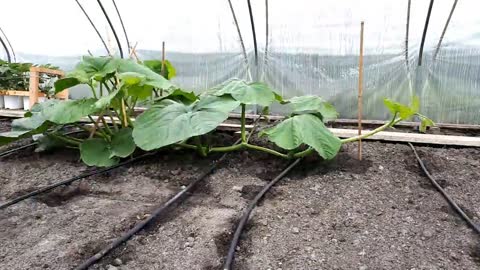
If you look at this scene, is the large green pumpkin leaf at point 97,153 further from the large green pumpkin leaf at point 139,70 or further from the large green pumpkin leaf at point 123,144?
the large green pumpkin leaf at point 139,70

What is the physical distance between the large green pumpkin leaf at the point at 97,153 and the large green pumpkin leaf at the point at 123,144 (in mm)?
51

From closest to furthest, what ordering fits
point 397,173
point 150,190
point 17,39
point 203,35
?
point 150,190 → point 397,173 → point 203,35 → point 17,39

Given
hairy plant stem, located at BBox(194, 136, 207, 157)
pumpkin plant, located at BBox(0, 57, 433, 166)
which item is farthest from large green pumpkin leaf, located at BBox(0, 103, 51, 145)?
hairy plant stem, located at BBox(194, 136, 207, 157)

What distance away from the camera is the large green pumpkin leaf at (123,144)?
2511 mm

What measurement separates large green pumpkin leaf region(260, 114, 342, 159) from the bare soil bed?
0.21 meters

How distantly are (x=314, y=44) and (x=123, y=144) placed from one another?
280cm

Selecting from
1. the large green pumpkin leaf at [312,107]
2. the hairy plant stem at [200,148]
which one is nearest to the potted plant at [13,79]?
the hairy plant stem at [200,148]

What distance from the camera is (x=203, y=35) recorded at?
191 inches

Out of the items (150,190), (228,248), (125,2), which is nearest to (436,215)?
(228,248)

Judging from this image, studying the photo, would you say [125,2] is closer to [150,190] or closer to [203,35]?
[203,35]

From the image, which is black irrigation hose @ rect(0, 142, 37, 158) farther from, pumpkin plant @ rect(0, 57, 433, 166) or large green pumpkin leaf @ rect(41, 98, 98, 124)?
large green pumpkin leaf @ rect(41, 98, 98, 124)

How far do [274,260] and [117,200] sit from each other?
102 centimetres

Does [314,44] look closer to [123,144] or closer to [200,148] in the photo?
[200,148]

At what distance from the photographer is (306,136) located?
2.32 metres
